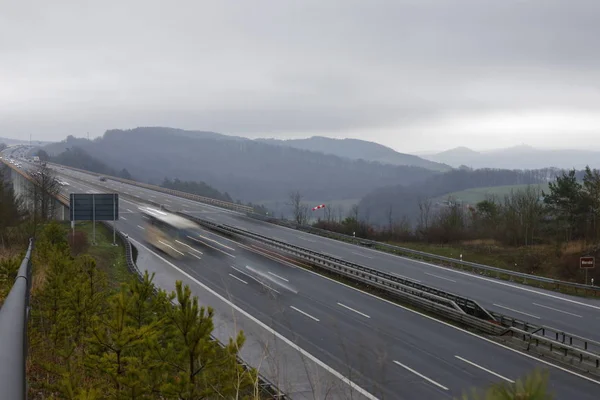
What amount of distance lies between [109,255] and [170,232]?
1229cm

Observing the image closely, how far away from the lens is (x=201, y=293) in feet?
91.6

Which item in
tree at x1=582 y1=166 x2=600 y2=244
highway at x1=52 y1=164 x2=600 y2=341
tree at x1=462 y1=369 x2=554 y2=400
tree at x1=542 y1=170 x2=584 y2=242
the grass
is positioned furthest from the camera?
tree at x1=542 y1=170 x2=584 y2=242

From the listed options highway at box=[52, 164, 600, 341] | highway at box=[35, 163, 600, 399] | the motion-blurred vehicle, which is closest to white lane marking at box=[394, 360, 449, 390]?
highway at box=[35, 163, 600, 399]

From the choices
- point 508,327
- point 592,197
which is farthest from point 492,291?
point 592,197

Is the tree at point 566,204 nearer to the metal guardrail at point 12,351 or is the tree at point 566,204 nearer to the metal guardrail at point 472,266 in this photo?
the metal guardrail at point 472,266

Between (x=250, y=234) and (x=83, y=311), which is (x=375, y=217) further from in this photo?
(x=83, y=311)

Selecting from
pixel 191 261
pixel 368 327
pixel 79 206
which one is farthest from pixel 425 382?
pixel 79 206

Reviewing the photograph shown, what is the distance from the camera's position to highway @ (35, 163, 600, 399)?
16.0m

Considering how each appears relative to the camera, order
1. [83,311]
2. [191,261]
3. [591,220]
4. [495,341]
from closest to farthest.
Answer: [83,311] → [495,341] → [191,261] → [591,220]

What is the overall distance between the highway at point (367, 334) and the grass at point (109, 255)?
3591 millimetres

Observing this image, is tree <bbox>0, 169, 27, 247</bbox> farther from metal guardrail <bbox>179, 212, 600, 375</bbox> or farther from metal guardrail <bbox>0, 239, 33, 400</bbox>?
metal guardrail <bbox>0, 239, 33, 400</bbox>

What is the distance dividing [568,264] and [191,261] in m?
28.4

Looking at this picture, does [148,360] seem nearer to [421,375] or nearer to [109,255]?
[421,375]

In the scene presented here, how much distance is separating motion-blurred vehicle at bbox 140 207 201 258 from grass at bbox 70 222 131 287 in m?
3.45
